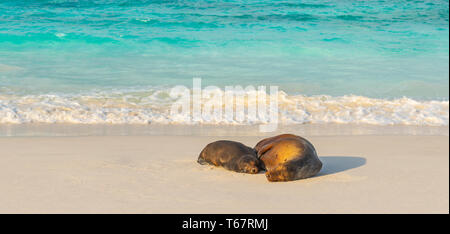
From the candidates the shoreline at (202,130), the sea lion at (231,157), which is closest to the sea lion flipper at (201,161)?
the sea lion at (231,157)

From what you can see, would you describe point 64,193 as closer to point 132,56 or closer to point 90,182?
point 90,182

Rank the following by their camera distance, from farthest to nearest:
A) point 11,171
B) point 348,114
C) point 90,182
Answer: point 348,114 → point 11,171 → point 90,182

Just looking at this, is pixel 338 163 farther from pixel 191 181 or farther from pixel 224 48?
pixel 224 48

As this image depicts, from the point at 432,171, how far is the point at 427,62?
324 inches

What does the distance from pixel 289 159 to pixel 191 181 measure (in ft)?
2.61

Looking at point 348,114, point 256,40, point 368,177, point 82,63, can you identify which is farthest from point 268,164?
point 256,40

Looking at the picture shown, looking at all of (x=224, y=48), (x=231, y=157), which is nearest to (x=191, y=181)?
(x=231, y=157)

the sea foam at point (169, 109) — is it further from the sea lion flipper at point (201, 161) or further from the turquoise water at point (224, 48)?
the sea lion flipper at point (201, 161)

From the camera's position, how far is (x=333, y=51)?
45.6 feet

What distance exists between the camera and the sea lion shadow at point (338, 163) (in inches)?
197

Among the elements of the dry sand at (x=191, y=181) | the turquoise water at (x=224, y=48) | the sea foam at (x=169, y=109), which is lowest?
the dry sand at (x=191, y=181)

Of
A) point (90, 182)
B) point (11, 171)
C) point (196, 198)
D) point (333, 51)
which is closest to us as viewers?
point (196, 198)

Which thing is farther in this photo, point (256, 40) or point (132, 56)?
point (256, 40)

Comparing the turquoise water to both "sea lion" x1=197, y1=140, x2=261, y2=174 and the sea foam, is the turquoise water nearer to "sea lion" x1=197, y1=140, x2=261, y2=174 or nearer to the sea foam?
the sea foam
